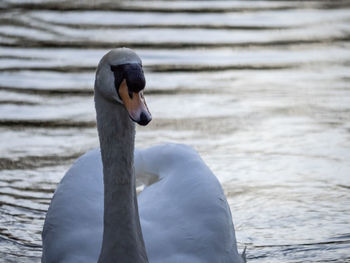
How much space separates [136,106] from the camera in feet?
13.2

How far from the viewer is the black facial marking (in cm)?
406

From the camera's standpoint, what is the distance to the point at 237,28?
11445 mm

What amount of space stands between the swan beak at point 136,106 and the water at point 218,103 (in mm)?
1955

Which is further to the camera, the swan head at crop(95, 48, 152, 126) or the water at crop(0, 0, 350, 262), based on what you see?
the water at crop(0, 0, 350, 262)

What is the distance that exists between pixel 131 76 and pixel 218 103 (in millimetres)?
4712

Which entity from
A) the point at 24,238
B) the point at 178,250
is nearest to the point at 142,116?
the point at 178,250

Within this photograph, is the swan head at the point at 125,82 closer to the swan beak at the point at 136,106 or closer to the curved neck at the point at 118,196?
the swan beak at the point at 136,106

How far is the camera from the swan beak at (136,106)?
3.96m

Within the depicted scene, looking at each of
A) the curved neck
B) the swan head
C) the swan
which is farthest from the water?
the swan head

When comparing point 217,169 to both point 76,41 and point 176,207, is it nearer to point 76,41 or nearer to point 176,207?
point 176,207

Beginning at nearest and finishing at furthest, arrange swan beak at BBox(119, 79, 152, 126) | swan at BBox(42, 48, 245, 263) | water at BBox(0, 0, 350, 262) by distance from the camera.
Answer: swan beak at BBox(119, 79, 152, 126)
swan at BBox(42, 48, 245, 263)
water at BBox(0, 0, 350, 262)

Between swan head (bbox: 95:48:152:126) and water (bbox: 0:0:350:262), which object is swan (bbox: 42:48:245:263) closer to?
swan head (bbox: 95:48:152:126)

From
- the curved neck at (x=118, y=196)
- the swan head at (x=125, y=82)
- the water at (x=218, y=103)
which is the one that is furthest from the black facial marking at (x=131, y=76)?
the water at (x=218, y=103)

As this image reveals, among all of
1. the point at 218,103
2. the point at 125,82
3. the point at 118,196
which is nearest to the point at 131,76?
the point at 125,82
